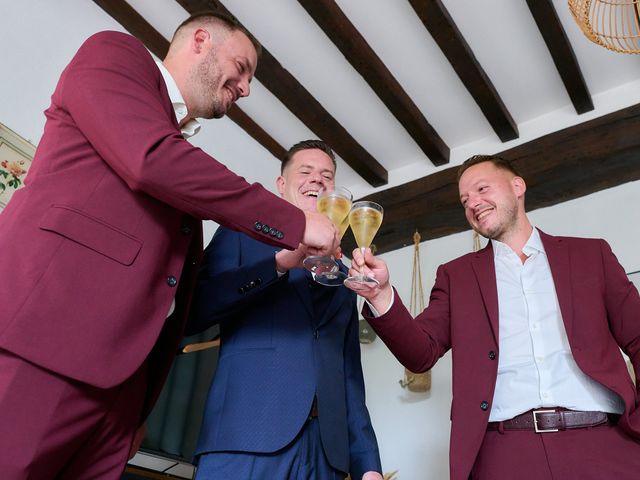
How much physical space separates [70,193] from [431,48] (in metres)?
2.61

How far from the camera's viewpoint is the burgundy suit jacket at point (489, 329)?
1509mm

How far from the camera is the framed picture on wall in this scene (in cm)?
228

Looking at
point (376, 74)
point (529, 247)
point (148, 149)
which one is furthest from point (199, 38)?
point (376, 74)

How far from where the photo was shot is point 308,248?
1.25 metres

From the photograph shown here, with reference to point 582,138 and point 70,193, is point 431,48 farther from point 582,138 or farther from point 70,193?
point 70,193

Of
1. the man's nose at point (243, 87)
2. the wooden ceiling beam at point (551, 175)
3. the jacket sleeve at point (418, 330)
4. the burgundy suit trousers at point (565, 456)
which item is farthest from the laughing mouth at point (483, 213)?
the wooden ceiling beam at point (551, 175)

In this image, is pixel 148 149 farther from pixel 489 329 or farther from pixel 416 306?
pixel 416 306

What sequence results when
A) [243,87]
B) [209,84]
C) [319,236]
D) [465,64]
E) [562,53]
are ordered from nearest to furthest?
[319,236] < [209,84] < [243,87] < [562,53] < [465,64]

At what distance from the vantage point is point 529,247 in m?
1.89

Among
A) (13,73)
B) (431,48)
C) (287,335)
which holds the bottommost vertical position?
(287,335)

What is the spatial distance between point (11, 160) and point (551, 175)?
8.89ft

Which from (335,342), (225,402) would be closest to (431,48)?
(335,342)

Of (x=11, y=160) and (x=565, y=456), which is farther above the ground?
(x=11, y=160)

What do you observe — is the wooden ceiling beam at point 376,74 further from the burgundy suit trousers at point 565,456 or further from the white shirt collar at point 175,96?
the burgundy suit trousers at point 565,456
